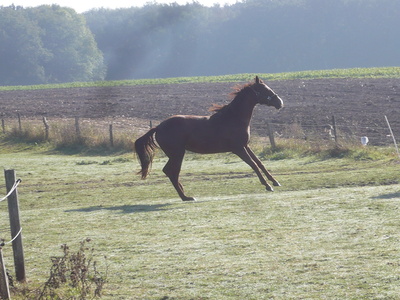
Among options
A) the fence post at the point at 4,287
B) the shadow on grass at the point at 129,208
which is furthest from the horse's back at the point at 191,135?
the fence post at the point at 4,287

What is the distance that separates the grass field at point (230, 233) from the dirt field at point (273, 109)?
943cm

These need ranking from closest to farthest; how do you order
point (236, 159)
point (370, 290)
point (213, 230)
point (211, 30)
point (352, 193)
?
point (370, 290) < point (213, 230) < point (352, 193) < point (236, 159) < point (211, 30)

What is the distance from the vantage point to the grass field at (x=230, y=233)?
7441mm

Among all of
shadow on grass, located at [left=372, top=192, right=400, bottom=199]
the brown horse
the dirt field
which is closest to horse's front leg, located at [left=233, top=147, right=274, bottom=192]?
the brown horse

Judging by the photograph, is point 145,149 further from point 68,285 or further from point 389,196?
point 68,285

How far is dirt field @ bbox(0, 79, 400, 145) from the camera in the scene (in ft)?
98.6

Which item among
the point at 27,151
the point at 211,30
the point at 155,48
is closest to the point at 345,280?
the point at 27,151

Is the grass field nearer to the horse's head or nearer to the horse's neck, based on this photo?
the horse's neck

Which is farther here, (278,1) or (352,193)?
(278,1)

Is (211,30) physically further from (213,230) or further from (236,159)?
(213,230)

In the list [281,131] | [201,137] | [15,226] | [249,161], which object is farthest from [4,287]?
[281,131]

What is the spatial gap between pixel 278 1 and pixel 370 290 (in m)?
109

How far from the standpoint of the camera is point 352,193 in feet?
44.8

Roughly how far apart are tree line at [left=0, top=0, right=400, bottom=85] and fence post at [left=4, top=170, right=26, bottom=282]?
65511mm
